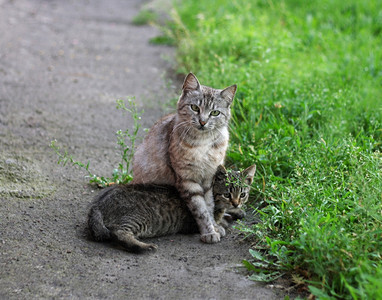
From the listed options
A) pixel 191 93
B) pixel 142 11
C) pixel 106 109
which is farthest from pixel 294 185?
pixel 142 11

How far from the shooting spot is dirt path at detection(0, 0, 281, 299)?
129 inches

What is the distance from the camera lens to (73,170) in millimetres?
5051

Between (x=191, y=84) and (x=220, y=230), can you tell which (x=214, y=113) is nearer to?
(x=191, y=84)

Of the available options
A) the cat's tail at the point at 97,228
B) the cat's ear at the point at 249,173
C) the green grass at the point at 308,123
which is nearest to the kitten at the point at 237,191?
the cat's ear at the point at 249,173

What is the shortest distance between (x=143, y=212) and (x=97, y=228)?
0.41 m

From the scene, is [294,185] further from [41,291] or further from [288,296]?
[41,291]

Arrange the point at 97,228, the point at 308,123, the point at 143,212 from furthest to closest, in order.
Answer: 1. the point at 308,123
2. the point at 143,212
3. the point at 97,228

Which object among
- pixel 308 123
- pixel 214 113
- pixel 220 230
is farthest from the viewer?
pixel 308 123

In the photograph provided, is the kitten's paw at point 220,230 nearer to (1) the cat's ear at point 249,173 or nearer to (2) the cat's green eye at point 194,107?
(1) the cat's ear at point 249,173

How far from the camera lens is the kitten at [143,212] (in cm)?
375

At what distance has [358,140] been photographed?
5.13m

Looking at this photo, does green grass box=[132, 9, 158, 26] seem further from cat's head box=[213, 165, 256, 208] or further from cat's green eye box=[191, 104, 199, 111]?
cat's head box=[213, 165, 256, 208]

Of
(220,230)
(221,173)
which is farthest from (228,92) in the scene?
(220,230)

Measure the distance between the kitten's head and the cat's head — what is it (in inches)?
16.4
